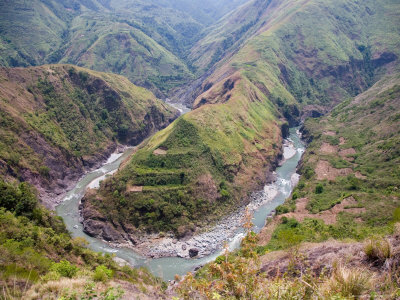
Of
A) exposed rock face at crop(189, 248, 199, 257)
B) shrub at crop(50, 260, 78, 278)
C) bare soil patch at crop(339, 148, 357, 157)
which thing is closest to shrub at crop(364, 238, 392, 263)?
shrub at crop(50, 260, 78, 278)

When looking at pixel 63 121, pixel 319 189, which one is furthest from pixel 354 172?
pixel 63 121

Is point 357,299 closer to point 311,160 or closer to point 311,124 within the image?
point 311,160

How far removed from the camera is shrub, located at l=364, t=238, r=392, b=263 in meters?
11.0

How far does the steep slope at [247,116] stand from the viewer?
55.5 metres

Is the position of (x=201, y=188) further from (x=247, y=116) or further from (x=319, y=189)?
(x=247, y=116)

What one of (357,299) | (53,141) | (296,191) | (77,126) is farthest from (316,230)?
(77,126)

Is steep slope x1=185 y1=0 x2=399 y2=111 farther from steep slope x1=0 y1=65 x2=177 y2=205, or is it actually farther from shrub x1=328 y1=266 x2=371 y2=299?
shrub x1=328 y1=266 x2=371 y2=299

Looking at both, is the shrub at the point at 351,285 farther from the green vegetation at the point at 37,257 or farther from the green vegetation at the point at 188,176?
the green vegetation at the point at 188,176

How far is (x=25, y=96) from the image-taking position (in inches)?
3039

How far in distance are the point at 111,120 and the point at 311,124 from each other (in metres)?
79.6

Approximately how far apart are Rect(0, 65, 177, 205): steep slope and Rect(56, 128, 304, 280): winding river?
3.89 meters

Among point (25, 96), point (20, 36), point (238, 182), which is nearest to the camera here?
point (238, 182)

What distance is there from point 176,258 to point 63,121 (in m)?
60.4

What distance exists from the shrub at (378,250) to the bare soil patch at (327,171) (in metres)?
56.9
